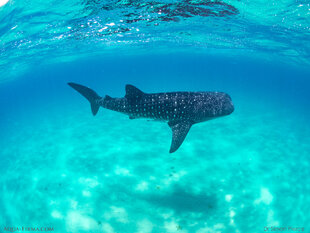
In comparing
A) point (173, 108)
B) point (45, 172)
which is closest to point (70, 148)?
point (45, 172)

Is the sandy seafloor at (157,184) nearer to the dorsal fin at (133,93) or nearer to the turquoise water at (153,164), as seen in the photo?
the turquoise water at (153,164)

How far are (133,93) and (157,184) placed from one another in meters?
4.95

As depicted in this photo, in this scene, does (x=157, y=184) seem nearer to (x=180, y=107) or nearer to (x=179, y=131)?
(x=179, y=131)

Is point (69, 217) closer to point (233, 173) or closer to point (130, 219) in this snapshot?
point (130, 219)

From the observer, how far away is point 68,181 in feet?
36.1

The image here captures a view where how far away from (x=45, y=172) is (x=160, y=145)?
7.96 metres

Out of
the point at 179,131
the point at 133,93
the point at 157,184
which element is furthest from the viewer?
the point at 157,184

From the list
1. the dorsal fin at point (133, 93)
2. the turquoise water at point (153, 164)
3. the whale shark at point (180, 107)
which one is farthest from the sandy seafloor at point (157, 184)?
the dorsal fin at point (133, 93)

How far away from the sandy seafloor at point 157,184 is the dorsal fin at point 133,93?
14.8 feet

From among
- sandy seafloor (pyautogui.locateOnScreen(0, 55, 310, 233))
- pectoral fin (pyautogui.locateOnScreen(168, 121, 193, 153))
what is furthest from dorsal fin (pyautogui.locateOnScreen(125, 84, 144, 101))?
sandy seafloor (pyautogui.locateOnScreen(0, 55, 310, 233))

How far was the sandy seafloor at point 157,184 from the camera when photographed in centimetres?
841

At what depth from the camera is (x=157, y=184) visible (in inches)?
401

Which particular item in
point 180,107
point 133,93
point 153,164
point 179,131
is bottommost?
point 153,164

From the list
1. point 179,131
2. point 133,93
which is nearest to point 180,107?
point 179,131
